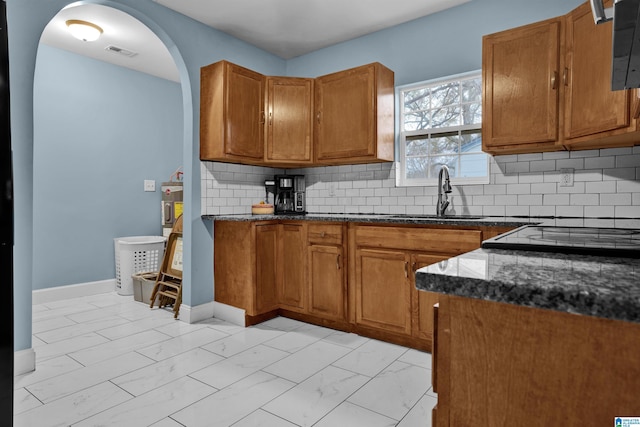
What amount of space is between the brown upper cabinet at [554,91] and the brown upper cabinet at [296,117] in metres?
0.95

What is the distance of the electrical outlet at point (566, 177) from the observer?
9.09 ft

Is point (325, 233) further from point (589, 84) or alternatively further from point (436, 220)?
point (589, 84)

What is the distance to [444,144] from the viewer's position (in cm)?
348

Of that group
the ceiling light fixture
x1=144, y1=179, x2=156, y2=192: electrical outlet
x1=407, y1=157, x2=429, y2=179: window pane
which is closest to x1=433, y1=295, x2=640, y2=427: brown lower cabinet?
x1=407, y1=157, x2=429, y2=179: window pane

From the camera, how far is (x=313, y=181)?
13.6 ft

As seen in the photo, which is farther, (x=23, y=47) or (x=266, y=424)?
(x=23, y=47)

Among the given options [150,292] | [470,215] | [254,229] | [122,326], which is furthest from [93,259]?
[470,215]

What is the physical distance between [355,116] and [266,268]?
1635 mm

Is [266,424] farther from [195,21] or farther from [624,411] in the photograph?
[195,21]

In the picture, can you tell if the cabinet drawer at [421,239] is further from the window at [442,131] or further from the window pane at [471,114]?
the window pane at [471,114]

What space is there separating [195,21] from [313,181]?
1.94 meters

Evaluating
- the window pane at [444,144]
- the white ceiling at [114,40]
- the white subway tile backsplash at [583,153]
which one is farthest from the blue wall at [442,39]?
the white ceiling at [114,40]

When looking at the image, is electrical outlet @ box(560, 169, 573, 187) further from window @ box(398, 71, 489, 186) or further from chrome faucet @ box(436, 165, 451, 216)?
chrome faucet @ box(436, 165, 451, 216)

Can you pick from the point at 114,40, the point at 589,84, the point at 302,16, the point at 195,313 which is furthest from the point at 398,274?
the point at 114,40
